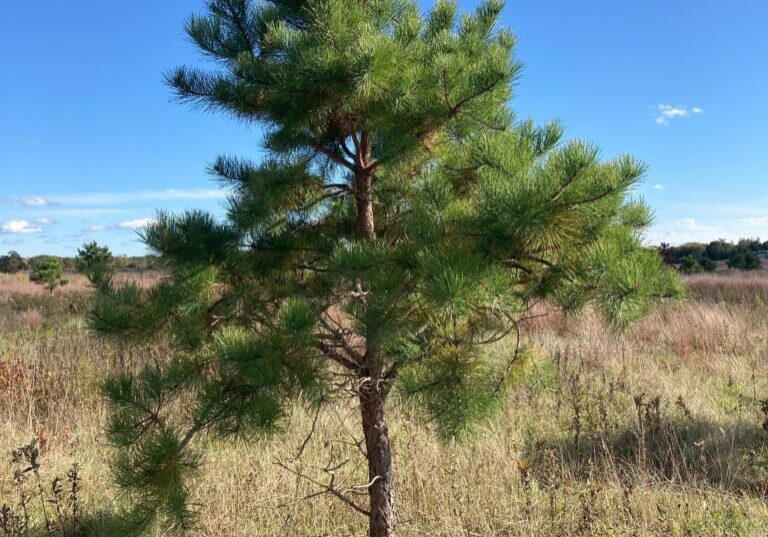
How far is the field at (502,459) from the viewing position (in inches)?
132

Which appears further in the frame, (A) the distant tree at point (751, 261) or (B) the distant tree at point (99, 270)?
(A) the distant tree at point (751, 261)

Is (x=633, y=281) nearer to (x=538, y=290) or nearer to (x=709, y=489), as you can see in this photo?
(x=538, y=290)

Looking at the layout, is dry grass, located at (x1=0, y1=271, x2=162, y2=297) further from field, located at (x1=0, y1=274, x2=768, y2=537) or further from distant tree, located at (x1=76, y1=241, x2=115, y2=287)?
distant tree, located at (x1=76, y1=241, x2=115, y2=287)

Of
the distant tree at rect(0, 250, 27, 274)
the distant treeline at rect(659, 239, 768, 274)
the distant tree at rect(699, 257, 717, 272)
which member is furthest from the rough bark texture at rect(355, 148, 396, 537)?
the distant tree at rect(0, 250, 27, 274)

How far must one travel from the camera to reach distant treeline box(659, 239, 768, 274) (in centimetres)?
2136

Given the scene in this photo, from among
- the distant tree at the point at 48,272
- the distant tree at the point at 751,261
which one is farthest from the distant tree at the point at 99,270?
the distant tree at the point at 751,261

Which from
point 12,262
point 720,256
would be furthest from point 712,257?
point 12,262

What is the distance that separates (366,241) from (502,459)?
8.18 ft

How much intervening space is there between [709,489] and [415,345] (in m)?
2.75

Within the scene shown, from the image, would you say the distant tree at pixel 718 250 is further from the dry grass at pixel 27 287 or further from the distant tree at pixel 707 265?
the dry grass at pixel 27 287

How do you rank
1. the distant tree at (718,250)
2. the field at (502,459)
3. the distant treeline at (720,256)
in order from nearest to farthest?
the field at (502,459) → the distant treeline at (720,256) → the distant tree at (718,250)

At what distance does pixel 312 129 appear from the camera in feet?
8.66

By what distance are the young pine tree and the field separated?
1.08ft

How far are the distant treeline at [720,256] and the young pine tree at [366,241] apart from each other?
19897mm
